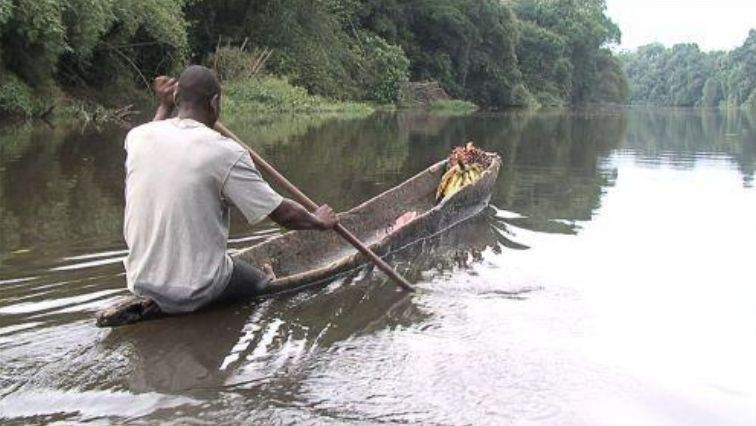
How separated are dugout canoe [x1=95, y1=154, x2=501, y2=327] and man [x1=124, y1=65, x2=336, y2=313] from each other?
0.71ft

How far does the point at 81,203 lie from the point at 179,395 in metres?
5.32

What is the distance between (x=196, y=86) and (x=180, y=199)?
0.58 m

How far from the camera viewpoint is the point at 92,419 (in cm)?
326

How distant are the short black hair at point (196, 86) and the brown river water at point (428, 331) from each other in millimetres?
1193

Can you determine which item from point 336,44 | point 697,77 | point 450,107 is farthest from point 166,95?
point 697,77

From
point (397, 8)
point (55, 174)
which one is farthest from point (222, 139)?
point (397, 8)

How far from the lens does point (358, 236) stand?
24.2 ft

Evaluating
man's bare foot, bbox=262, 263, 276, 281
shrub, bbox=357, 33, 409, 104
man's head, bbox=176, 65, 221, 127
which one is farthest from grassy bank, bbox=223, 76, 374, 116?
man's head, bbox=176, 65, 221, 127

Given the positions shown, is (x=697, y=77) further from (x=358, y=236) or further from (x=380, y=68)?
(x=358, y=236)

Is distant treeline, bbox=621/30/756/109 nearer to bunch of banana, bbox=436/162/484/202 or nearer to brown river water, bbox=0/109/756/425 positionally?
bunch of banana, bbox=436/162/484/202

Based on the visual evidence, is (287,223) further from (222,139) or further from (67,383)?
(67,383)

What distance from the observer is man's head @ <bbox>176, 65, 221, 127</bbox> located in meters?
4.05

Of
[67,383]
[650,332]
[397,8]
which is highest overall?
[397,8]

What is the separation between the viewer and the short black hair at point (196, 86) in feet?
13.3
